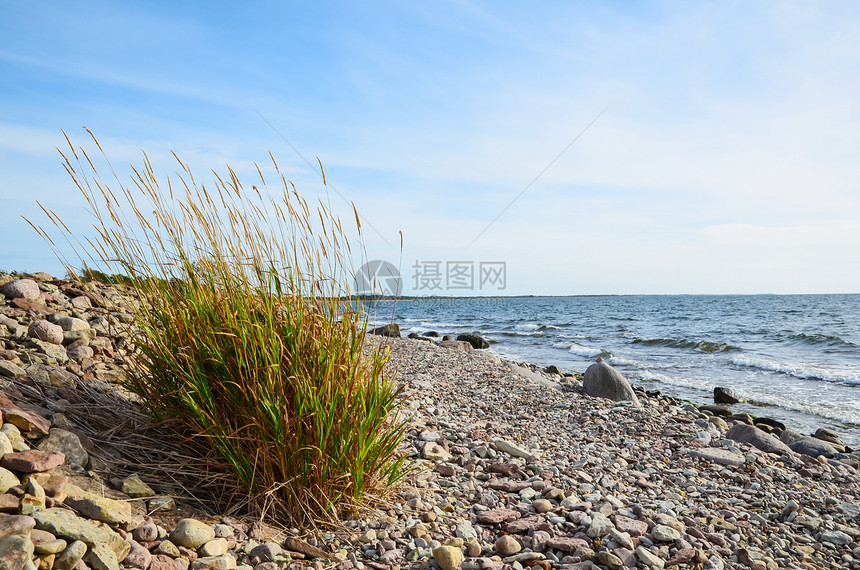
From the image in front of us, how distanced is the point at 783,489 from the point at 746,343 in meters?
17.9

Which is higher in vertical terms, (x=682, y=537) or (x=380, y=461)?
(x=380, y=461)

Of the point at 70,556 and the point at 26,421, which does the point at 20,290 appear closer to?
the point at 26,421

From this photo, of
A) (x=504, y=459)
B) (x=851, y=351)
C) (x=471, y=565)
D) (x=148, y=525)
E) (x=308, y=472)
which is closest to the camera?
(x=148, y=525)

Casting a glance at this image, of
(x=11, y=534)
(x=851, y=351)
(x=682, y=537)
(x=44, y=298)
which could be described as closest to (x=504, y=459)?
(x=682, y=537)

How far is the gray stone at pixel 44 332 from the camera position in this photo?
5016 millimetres

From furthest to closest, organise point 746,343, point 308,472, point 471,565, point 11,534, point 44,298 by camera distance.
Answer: point 746,343 → point 44,298 → point 308,472 → point 471,565 → point 11,534

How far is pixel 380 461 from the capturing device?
3.44 metres

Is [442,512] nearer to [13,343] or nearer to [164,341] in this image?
[164,341]

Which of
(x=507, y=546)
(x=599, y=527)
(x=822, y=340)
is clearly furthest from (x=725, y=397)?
(x=822, y=340)

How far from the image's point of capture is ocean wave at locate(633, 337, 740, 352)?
1862cm

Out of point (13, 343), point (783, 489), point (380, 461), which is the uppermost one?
point (13, 343)

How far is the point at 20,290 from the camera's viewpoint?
6.17 metres

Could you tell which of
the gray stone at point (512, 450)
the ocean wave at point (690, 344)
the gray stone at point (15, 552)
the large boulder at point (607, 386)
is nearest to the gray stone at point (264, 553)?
the gray stone at point (15, 552)

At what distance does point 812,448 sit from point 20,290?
1012 cm
